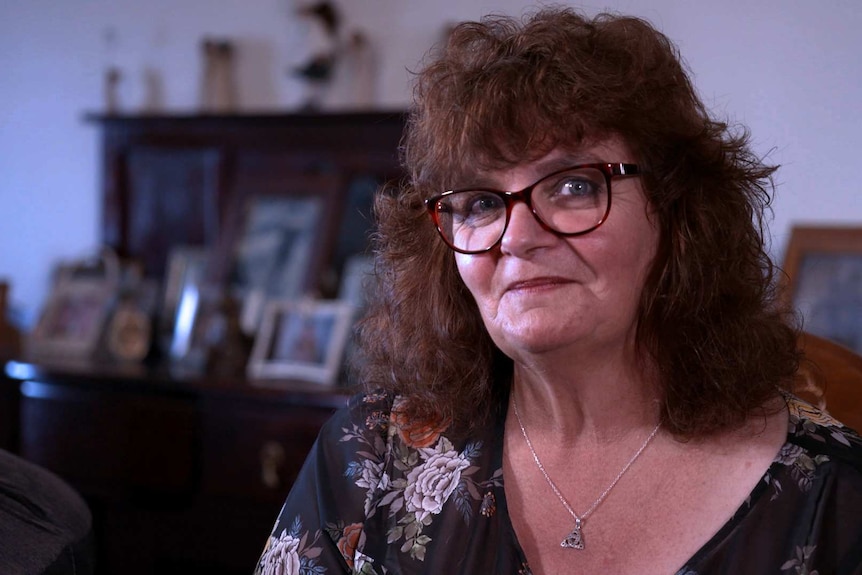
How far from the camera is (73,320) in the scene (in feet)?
10.1

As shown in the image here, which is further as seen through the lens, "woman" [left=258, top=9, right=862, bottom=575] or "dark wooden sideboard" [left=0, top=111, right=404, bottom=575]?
"dark wooden sideboard" [left=0, top=111, right=404, bottom=575]

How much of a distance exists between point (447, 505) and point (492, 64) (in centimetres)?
57

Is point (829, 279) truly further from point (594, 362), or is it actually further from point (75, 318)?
point (75, 318)

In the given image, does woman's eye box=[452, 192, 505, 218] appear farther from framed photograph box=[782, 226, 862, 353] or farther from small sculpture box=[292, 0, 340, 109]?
small sculpture box=[292, 0, 340, 109]

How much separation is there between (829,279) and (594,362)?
1.22m

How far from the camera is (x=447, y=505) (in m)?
1.23

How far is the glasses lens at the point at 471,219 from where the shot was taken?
119cm

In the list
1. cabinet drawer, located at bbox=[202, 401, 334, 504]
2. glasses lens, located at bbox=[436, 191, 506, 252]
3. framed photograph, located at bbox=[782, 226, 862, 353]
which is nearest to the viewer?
glasses lens, located at bbox=[436, 191, 506, 252]

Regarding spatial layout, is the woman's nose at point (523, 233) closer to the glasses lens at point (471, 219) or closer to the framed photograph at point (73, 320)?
the glasses lens at point (471, 219)

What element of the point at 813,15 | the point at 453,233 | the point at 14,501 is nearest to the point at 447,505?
the point at 453,233

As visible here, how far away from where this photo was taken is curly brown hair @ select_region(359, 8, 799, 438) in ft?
3.75

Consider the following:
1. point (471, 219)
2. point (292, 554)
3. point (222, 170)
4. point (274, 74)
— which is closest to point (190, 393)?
point (222, 170)

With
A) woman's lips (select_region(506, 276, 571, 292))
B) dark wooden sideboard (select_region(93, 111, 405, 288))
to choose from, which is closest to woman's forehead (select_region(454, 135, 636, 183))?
woman's lips (select_region(506, 276, 571, 292))

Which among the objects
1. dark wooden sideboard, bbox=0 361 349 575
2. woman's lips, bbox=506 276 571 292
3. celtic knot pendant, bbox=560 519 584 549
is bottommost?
dark wooden sideboard, bbox=0 361 349 575
